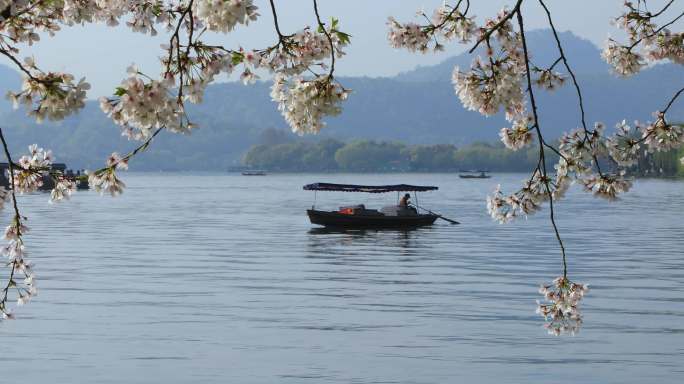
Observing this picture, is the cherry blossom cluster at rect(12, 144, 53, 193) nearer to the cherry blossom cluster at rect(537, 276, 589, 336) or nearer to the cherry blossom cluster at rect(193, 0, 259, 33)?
the cherry blossom cluster at rect(193, 0, 259, 33)

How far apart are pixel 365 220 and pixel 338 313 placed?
45813 mm

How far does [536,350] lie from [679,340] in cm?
413

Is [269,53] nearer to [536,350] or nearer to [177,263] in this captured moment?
[536,350]

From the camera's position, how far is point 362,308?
36562 millimetres

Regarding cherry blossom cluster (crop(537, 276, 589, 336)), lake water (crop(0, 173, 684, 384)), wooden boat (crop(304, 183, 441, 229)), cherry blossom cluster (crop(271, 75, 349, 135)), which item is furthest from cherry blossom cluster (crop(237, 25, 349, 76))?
wooden boat (crop(304, 183, 441, 229))

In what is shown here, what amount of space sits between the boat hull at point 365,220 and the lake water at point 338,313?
18.7ft

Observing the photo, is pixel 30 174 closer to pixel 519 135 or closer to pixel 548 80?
pixel 519 135

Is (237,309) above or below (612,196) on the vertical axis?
below

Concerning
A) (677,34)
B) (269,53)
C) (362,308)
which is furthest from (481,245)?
(269,53)

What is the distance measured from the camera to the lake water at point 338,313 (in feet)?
82.7

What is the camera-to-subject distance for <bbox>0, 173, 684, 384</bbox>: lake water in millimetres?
25219

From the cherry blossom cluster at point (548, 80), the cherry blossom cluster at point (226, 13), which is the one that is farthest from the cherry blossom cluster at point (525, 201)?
the cherry blossom cluster at point (226, 13)

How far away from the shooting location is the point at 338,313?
35188 mm

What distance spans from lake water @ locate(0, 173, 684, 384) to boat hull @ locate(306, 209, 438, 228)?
5.69 metres
